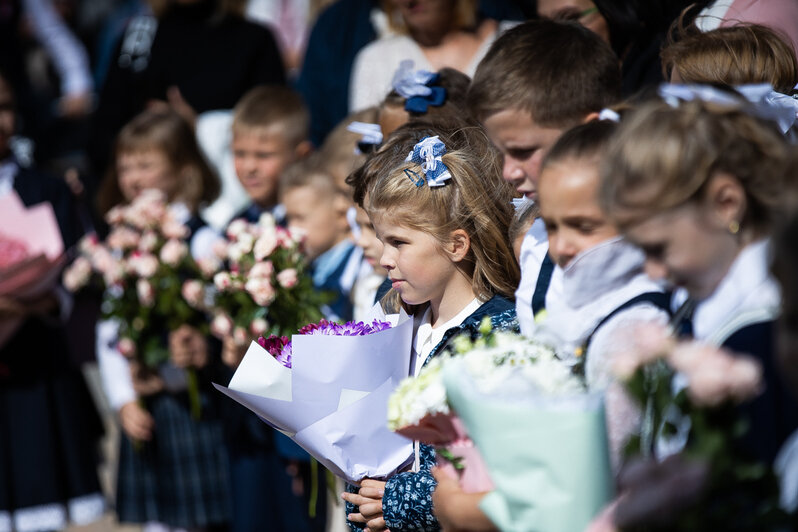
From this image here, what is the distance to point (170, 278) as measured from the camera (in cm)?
448

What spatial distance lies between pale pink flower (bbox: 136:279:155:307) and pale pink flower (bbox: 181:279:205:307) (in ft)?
0.58

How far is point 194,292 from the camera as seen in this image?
4.30m

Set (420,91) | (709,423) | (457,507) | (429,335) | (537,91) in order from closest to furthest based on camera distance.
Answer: (709,423) < (457,507) < (429,335) < (537,91) < (420,91)

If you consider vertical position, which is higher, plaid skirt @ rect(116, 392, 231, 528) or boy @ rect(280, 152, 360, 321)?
Result: boy @ rect(280, 152, 360, 321)

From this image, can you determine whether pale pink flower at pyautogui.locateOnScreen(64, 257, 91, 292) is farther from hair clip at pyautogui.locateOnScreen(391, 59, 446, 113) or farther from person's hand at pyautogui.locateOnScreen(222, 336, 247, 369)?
hair clip at pyautogui.locateOnScreen(391, 59, 446, 113)

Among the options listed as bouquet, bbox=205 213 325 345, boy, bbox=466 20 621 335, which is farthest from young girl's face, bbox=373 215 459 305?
bouquet, bbox=205 213 325 345

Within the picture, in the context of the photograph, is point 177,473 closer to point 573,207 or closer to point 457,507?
point 457,507

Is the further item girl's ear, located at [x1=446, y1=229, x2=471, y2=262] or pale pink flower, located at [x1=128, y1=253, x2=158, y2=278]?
pale pink flower, located at [x1=128, y1=253, x2=158, y2=278]

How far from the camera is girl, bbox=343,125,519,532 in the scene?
2.74 meters

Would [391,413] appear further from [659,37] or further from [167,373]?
[167,373]

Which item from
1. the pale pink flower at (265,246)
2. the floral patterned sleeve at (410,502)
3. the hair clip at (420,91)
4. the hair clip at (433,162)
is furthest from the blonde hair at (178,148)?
the floral patterned sleeve at (410,502)

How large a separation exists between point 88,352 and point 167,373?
0.93m

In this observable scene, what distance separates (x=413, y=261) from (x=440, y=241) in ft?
0.32

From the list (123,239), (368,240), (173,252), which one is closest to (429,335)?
(368,240)
